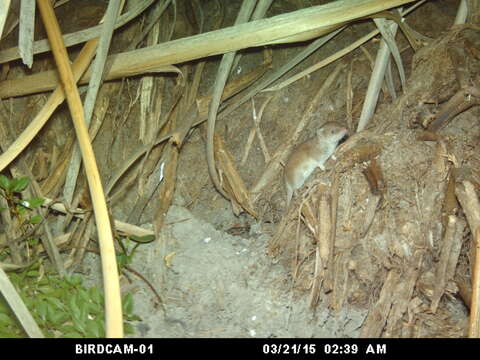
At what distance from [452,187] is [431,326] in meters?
0.83

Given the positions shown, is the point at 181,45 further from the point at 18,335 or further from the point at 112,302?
the point at 18,335

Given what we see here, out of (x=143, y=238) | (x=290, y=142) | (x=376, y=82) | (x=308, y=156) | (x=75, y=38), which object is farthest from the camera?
(x=290, y=142)

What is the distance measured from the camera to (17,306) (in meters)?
2.53

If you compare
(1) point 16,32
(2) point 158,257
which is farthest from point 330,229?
(1) point 16,32

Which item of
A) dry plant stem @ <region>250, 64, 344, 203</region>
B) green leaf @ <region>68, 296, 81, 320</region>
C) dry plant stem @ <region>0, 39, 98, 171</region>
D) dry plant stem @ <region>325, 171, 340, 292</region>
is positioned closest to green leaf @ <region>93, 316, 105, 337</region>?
green leaf @ <region>68, 296, 81, 320</region>

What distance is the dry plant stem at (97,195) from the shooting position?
2293 millimetres

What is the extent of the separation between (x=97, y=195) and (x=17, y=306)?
63 centimetres

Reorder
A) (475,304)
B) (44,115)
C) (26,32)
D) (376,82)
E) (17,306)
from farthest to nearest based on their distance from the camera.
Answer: (376,82) → (44,115) → (26,32) → (475,304) → (17,306)

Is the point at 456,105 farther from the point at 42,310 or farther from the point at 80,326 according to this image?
the point at 42,310

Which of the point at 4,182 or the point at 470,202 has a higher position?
the point at 4,182

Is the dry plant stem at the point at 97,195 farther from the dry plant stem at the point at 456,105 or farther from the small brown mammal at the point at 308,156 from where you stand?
the dry plant stem at the point at 456,105

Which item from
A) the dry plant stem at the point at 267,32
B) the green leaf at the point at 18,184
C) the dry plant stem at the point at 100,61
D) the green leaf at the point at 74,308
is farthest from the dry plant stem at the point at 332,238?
the green leaf at the point at 18,184

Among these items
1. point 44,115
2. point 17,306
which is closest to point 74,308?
point 17,306

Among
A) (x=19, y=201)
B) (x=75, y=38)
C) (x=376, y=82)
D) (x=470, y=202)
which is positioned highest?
(x=75, y=38)
